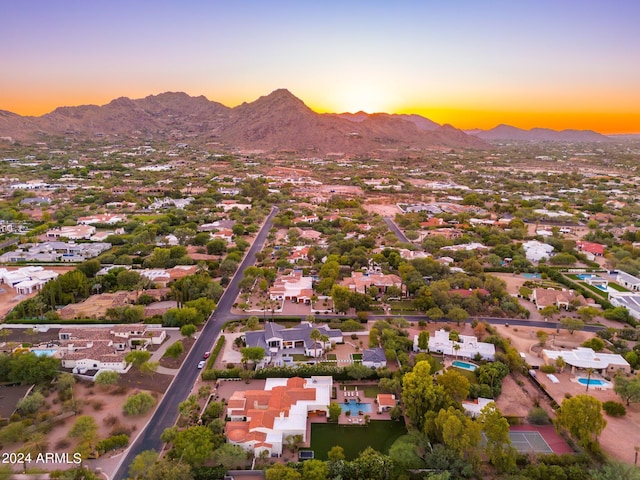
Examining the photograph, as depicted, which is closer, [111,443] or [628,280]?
[111,443]

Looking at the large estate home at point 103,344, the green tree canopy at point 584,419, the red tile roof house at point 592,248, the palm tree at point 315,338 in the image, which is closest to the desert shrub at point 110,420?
the large estate home at point 103,344

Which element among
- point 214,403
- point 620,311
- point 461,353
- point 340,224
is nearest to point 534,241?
point 620,311

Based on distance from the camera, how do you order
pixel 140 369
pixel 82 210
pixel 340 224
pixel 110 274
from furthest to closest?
pixel 82 210
pixel 340 224
pixel 110 274
pixel 140 369

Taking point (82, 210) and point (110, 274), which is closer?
point (110, 274)

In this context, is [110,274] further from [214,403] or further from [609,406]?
[609,406]

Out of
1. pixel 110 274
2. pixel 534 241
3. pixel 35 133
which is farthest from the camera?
pixel 35 133

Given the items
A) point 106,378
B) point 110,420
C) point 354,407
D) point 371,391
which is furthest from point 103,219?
point 354,407

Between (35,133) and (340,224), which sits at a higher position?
(35,133)

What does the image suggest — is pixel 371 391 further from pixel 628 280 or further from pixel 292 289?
pixel 628 280
